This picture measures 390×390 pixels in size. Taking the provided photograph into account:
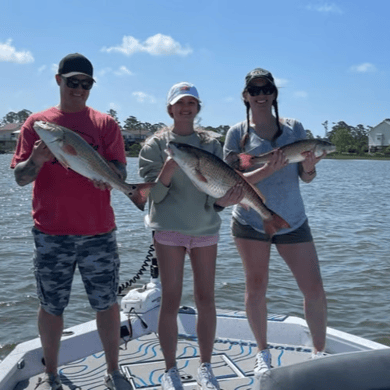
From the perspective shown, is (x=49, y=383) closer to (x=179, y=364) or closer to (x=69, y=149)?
(x=179, y=364)

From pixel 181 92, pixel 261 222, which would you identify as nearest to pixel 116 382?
pixel 261 222

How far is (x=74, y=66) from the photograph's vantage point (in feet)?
11.6

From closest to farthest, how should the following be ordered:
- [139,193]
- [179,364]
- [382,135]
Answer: [139,193] < [179,364] < [382,135]

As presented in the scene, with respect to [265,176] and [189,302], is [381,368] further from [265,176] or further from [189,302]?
[189,302]

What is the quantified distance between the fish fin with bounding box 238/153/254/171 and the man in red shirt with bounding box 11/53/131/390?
2.80 feet

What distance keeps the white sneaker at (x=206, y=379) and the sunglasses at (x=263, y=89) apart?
6.64 feet

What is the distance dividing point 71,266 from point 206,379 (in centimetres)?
127

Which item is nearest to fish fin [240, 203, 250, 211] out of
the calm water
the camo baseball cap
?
the camo baseball cap

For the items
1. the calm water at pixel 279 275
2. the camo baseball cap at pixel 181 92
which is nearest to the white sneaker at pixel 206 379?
the camo baseball cap at pixel 181 92

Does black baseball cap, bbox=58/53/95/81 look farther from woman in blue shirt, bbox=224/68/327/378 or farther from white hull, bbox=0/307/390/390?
white hull, bbox=0/307/390/390

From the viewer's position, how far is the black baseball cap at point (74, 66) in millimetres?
3527

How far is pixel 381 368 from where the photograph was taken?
5.57 ft

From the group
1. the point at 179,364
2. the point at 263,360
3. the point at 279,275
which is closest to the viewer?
the point at 263,360

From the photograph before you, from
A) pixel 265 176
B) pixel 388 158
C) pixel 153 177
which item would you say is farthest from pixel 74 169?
pixel 388 158
